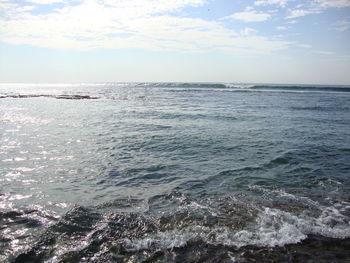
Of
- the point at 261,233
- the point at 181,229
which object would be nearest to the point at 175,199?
the point at 181,229

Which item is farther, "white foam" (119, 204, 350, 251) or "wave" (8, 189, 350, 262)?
"white foam" (119, 204, 350, 251)

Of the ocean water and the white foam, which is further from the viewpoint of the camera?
the white foam

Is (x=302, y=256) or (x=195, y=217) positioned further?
(x=195, y=217)

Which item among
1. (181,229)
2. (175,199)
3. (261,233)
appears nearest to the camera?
(261,233)

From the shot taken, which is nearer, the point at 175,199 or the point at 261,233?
the point at 261,233

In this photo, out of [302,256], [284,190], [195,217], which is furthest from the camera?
[284,190]

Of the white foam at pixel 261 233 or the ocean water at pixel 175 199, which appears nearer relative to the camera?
the ocean water at pixel 175 199

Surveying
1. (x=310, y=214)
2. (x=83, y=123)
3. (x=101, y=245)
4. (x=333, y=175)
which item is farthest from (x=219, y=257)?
(x=83, y=123)

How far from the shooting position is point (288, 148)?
13930 mm

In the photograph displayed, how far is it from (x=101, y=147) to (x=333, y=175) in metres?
11.3

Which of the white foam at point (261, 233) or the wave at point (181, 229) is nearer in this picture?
the wave at point (181, 229)

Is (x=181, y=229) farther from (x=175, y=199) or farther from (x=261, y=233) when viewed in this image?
(x=261, y=233)

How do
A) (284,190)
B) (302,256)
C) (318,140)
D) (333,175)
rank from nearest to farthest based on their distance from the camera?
1. (302,256)
2. (284,190)
3. (333,175)
4. (318,140)

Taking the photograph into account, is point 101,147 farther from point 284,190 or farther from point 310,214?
point 310,214
